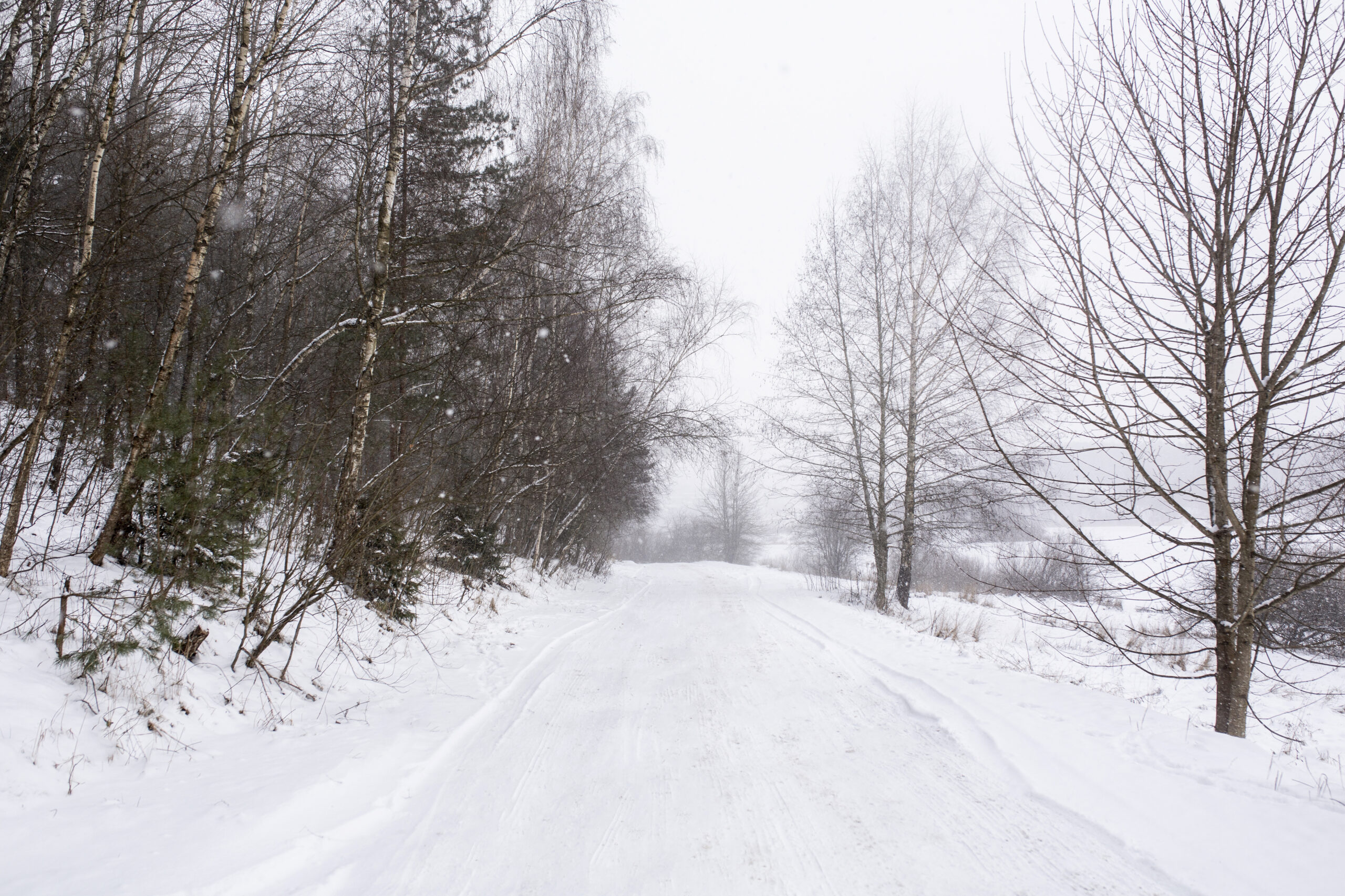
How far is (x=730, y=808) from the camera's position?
2.88 meters

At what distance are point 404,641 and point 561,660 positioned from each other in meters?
1.57

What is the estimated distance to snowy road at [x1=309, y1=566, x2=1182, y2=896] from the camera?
91.4 inches

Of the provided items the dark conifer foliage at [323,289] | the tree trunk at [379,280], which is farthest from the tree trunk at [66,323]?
the tree trunk at [379,280]

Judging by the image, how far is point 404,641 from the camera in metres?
5.93

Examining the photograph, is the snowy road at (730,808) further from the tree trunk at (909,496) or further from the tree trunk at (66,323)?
the tree trunk at (909,496)

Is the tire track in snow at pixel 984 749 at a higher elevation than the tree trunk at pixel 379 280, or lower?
lower

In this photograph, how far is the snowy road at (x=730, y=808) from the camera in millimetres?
2320

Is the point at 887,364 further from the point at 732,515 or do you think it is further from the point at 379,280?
the point at 732,515

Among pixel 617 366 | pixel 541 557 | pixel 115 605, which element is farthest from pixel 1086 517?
pixel 541 557

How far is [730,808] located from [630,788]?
0.55 meters

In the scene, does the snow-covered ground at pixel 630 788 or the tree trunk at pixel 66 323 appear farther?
the tree trunk at pixel 66 323

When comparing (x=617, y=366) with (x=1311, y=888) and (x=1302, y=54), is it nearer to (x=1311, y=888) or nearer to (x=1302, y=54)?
(x=1302, y=54)

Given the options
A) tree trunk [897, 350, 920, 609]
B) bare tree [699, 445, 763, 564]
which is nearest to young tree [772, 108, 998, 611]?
tree trunk [897, 350, 920, 609]

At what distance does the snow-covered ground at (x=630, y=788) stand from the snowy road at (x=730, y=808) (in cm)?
2
